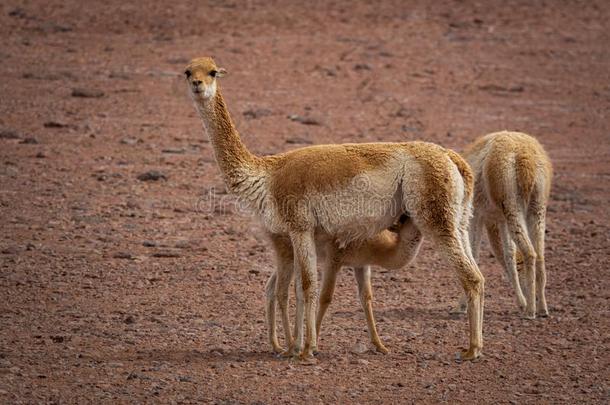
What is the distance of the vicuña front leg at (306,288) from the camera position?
413 inches

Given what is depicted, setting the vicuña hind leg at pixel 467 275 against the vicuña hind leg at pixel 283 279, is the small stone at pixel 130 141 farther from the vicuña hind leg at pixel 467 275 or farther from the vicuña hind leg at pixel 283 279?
the vicuña hind leg at pixel 467 275

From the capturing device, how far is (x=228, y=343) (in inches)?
437

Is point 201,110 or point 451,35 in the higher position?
point 451,35

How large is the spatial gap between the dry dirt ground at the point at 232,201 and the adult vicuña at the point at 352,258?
32cm

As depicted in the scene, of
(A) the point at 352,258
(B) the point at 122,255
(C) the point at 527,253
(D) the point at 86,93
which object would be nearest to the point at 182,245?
(B) the point at 122,255

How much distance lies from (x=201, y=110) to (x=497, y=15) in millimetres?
19189

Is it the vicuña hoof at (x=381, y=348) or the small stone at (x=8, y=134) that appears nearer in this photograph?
the vicuña hoof at (x=381, y=348)

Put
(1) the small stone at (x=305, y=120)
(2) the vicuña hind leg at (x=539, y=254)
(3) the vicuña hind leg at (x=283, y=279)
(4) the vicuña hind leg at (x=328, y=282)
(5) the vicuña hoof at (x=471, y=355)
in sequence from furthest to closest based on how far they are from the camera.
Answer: (1) the small stone at (x=305, y=120) → (2) the vicuña hind leg at (x=539, y=254) → (4) the vicuña hind leg at (x=328, y=282) → (3) the vicuña hind leg at (x=283, y=279) → (5) the vicuña hoof at (x=471, y=355)

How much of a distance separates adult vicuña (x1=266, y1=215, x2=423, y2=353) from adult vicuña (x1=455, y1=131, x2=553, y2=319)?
1679mm

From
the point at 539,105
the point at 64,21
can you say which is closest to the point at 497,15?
the point at 539,105

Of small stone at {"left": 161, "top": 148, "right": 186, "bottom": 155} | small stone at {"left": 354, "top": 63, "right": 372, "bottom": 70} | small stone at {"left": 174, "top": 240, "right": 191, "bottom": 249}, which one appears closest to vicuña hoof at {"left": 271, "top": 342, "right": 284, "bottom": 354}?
small stone at {"left": 174, "top": 240, "right": 191, "bottom": 249}

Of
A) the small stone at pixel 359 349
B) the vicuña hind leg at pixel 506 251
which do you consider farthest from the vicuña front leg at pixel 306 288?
the vicuña hind leg at pixel 506 251

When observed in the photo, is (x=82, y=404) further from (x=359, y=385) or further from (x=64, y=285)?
(x=64, y=285)

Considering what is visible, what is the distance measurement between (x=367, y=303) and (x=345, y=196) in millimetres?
1119
